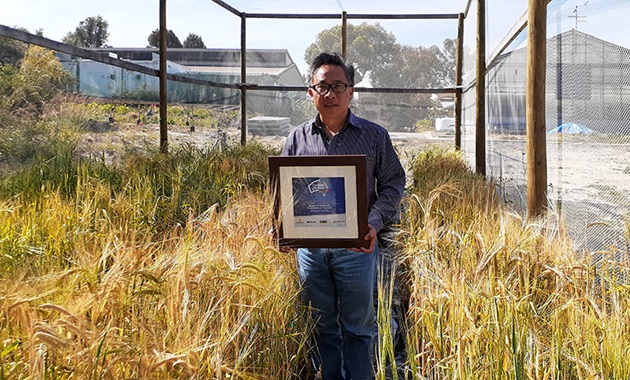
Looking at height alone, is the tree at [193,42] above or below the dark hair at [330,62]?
above

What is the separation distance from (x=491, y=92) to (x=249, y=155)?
2.92m

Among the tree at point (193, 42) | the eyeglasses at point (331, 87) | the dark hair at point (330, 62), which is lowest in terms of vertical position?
the eyeglasses at point (331, 87)

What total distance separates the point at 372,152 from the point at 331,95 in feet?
0.93

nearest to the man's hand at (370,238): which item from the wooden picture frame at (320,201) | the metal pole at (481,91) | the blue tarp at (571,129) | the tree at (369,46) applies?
the wooden picture frame at (320,201)

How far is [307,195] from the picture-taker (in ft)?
7.52

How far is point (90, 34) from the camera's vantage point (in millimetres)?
5965

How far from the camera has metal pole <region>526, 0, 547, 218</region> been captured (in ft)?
11.6

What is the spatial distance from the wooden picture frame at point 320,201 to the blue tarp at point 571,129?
1392 millimetres

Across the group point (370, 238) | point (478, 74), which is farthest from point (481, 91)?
point (370, 238)

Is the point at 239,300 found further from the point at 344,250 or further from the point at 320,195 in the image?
the point at 344,250

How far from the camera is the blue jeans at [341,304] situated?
2496 millimetres

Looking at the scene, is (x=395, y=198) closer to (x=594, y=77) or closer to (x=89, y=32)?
(x=594, y=77)

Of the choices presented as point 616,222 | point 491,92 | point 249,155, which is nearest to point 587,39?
point 616,222

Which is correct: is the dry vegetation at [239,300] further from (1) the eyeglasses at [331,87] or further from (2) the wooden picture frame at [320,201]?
(1) the eyeglasses at [331,87]
